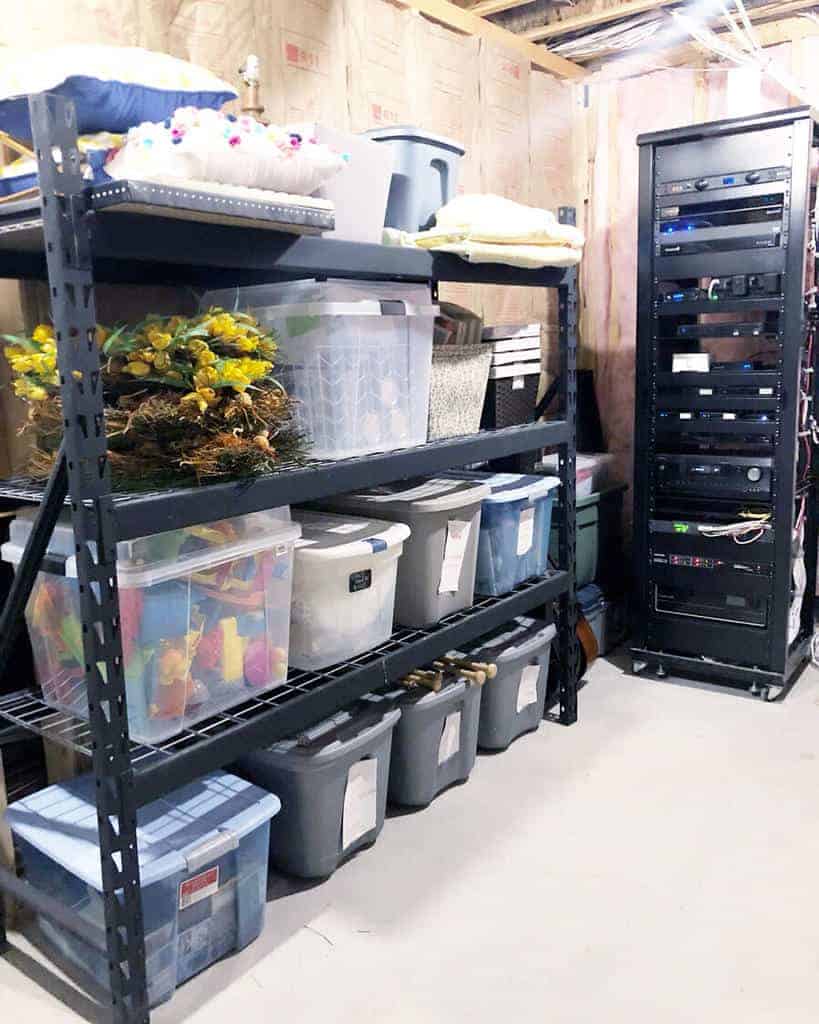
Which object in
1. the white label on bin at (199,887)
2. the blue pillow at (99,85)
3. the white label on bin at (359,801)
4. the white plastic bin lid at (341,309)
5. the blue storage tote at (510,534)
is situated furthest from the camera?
the blue storage tote at (510,534)

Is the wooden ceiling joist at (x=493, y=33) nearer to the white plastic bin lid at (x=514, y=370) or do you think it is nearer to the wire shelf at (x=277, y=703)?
the white plastic bin lid at (x=514, y=370)

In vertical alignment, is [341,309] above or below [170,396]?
above

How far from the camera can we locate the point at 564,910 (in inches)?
83.8

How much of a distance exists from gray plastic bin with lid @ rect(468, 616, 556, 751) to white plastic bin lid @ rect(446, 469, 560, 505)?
45 cm

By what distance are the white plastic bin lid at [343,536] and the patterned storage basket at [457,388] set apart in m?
0.34

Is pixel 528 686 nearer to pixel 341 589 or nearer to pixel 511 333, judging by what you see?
pixel 341 589

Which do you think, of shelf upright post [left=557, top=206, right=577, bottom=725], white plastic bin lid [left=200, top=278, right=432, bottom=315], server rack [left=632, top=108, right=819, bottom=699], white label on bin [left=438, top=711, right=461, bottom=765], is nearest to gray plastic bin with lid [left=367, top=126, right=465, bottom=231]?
white plastic bin lid [left=200, top=278, right=432, bottom=315]

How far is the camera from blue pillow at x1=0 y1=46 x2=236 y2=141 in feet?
5.35

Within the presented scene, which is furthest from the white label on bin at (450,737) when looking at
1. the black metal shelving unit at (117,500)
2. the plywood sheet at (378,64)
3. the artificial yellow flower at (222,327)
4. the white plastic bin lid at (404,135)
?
the plywood sheet at (378,64)

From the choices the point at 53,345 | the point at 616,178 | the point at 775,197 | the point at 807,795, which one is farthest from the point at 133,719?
the point at 616,178

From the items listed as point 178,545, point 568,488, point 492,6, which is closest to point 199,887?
point 178,545

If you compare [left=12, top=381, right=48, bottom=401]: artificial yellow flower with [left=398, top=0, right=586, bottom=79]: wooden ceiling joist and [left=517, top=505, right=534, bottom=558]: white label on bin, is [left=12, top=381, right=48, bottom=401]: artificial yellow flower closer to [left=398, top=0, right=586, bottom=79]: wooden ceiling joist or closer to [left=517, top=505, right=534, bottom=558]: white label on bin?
[left=517, top=505, right=534, bottom=558]: white label on bin

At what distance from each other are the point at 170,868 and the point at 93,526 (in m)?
0.70

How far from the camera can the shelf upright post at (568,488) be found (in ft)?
9.45
